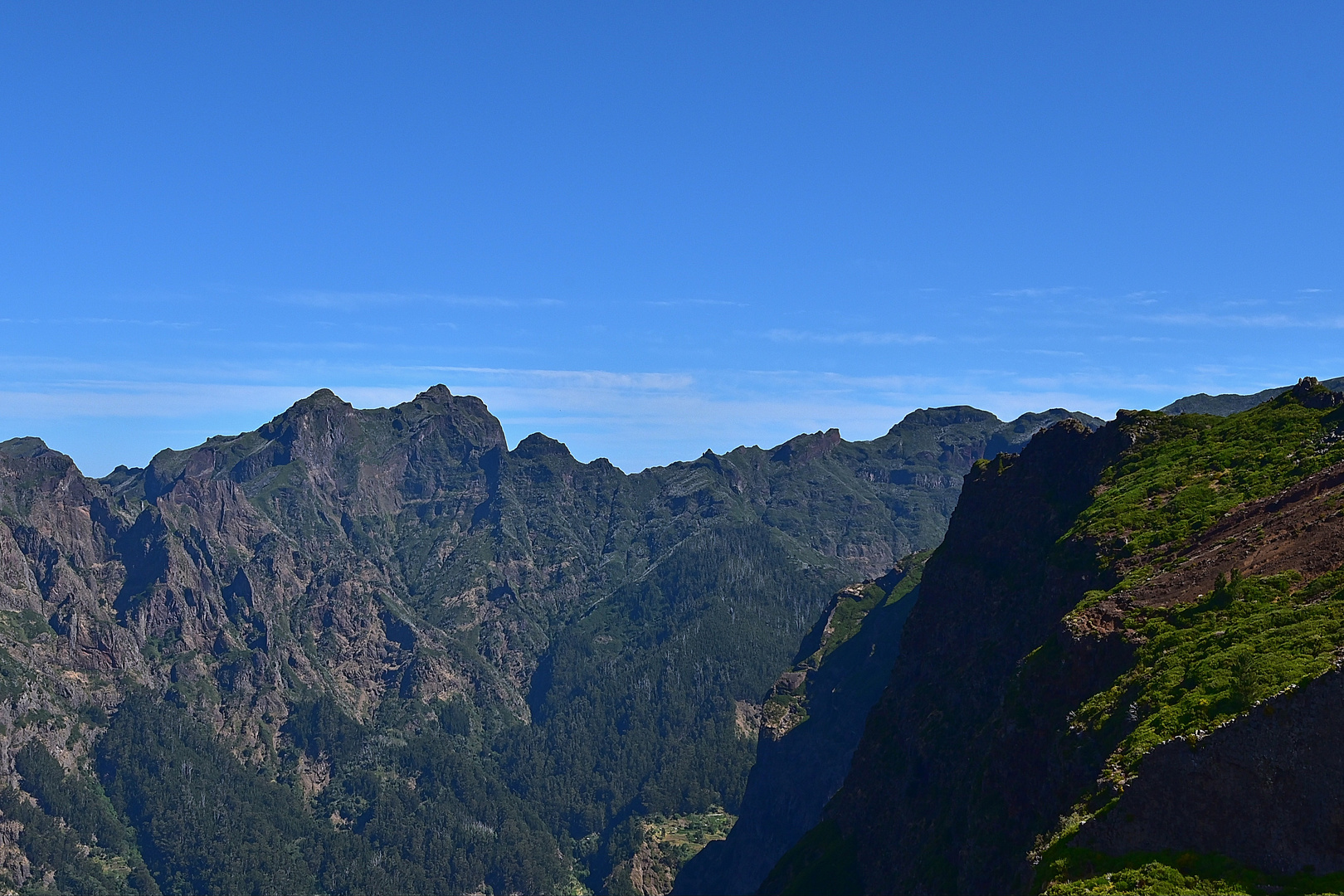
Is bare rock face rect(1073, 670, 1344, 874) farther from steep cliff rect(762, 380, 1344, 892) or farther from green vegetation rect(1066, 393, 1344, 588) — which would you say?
green vegetation rect(1066, 393, 1344, 588)

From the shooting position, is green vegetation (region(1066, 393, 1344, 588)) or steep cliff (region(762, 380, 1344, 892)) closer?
steep cliff (region(762, 380, 1344, 892))

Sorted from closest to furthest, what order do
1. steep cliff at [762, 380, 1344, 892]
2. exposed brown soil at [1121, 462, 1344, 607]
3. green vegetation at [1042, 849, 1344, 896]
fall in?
1. green vegetation at [1042, 849, 1344, 896]
2. steep cliff at [762, 380, 1344, 892]
3. exposed brown soil at [1121, 462, 1344, 607]

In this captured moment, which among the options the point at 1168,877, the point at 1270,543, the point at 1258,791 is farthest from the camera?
the point at 1270,543

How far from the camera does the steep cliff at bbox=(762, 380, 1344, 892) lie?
63469 mm

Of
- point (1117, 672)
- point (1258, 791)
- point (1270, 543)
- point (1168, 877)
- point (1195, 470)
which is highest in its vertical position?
point (1195, 470)

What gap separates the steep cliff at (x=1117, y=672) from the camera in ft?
208

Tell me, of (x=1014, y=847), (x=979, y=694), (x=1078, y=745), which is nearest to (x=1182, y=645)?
(x=1078, y=745)

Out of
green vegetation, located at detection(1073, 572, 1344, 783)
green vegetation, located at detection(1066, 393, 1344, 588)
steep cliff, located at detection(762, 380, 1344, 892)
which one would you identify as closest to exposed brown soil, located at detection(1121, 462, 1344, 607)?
steep cliff, located at detection(762, 380, 1344, 892)

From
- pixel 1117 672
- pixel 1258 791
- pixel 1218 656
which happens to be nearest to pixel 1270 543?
pixel 1117 672

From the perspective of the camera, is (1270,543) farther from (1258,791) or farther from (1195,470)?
(1258,791)

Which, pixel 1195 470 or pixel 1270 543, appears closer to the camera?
pixel 1270 543

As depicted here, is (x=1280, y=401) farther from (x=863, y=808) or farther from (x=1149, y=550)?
(x=863, y=808)

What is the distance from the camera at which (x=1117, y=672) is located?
275 ft

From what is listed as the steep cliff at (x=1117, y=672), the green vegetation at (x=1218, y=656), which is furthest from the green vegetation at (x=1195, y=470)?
the green vegetation at (x=1218, y=656)
